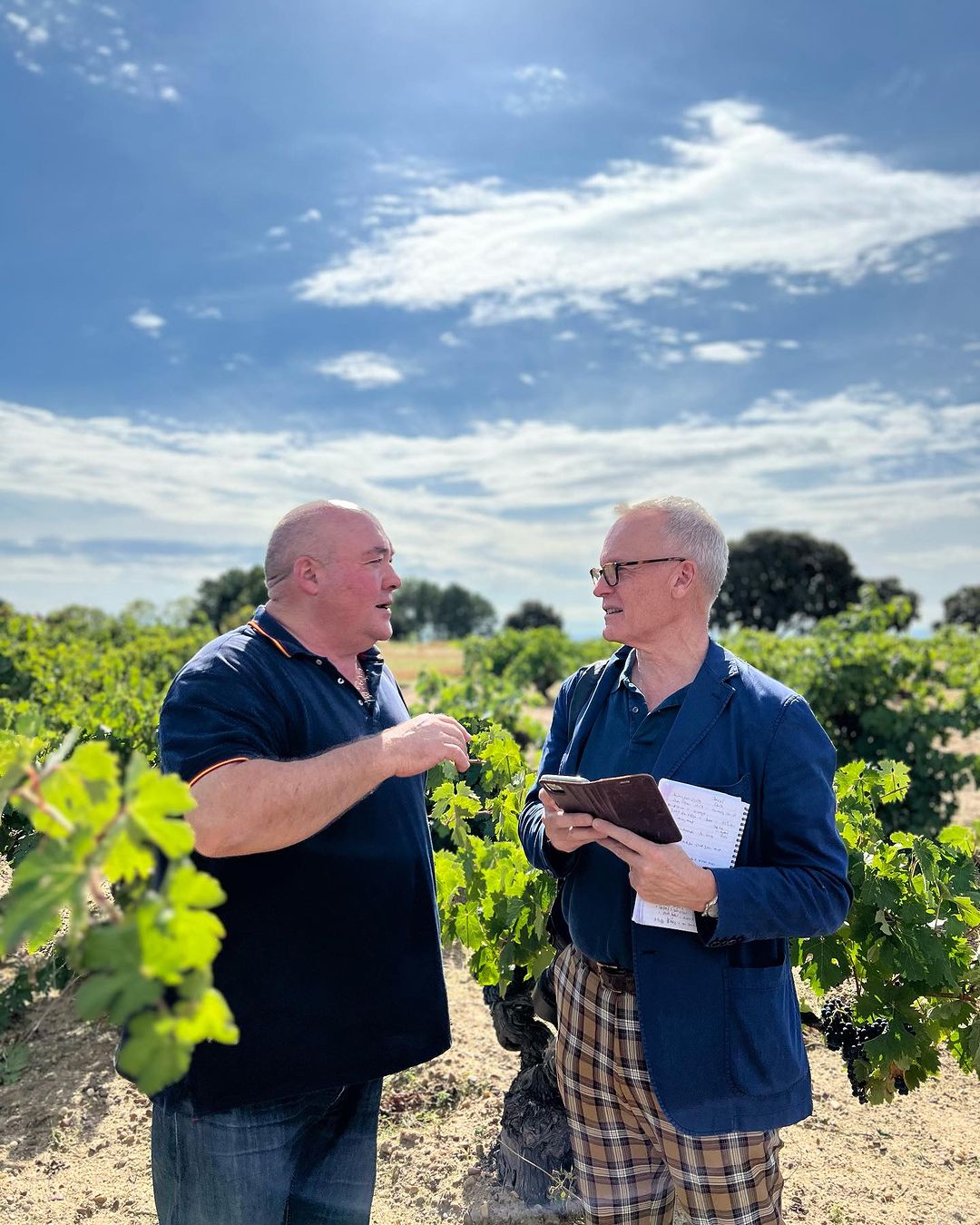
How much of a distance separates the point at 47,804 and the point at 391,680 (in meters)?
1.80

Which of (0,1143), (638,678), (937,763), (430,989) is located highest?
(638,678)

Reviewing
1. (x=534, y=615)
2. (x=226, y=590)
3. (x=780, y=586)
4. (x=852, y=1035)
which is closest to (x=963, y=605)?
(x=780, y=586)

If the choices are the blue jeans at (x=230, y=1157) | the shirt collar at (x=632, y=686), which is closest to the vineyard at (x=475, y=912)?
the blue jeans at (x=230, y=1157)

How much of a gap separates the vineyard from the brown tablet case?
85cm

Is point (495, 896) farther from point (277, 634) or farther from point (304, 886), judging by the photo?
point (277, 634)

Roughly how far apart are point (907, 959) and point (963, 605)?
77.1 meters

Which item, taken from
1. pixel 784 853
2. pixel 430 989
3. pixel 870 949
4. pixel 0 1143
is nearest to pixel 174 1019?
pixel 430 989

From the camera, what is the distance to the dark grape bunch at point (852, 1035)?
3418mm

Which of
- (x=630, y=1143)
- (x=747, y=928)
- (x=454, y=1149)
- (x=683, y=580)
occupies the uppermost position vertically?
(x=683, y=580)

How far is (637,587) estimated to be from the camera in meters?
2.54

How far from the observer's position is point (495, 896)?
3504 millimetres

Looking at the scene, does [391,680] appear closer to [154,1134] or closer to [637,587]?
[637,587]

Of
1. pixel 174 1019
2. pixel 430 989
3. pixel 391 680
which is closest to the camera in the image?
pixel 174 1019

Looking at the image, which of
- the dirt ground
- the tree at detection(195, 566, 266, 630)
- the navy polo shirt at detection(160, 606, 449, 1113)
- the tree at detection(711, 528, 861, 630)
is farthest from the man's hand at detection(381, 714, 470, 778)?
the tree at detection(195, 566, 266, 630)
